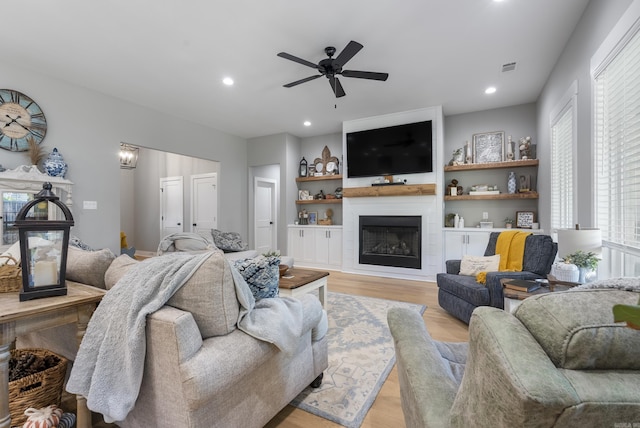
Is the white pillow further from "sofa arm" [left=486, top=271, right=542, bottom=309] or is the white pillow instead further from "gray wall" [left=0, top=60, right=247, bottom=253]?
Result: "gray wall" [left=0, top=60, right=247, bottom=253]

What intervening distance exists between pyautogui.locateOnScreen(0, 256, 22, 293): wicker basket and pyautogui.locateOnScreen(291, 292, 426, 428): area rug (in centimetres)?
158

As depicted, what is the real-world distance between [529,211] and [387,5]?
388 cm

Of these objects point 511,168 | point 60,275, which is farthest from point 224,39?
point 511,168

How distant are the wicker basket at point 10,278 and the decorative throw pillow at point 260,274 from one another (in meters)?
1.03

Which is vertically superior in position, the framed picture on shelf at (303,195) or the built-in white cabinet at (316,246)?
the framed picture on shelf at (303,195)

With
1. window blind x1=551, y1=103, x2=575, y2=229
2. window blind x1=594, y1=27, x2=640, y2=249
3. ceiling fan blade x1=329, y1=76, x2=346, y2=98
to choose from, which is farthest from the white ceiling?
window blind x1=594, y1=27, x2=640, y2=249

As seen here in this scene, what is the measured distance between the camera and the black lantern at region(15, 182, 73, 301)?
1.30 m

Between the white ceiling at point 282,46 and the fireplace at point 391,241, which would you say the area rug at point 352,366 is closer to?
the fireplace at point 391,241

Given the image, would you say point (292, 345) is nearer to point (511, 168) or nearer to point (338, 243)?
point (338, 243)

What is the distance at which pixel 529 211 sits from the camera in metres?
4.57

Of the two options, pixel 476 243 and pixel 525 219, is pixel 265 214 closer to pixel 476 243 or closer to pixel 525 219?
pixel 476 243

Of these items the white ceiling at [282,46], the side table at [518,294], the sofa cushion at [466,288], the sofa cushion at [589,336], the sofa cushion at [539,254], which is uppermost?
the white ceiling at [282,46]

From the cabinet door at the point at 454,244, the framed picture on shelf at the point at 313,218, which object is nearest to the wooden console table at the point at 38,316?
the cabinet door at the point at 454,244

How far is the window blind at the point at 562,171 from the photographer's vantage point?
9.65 ft
